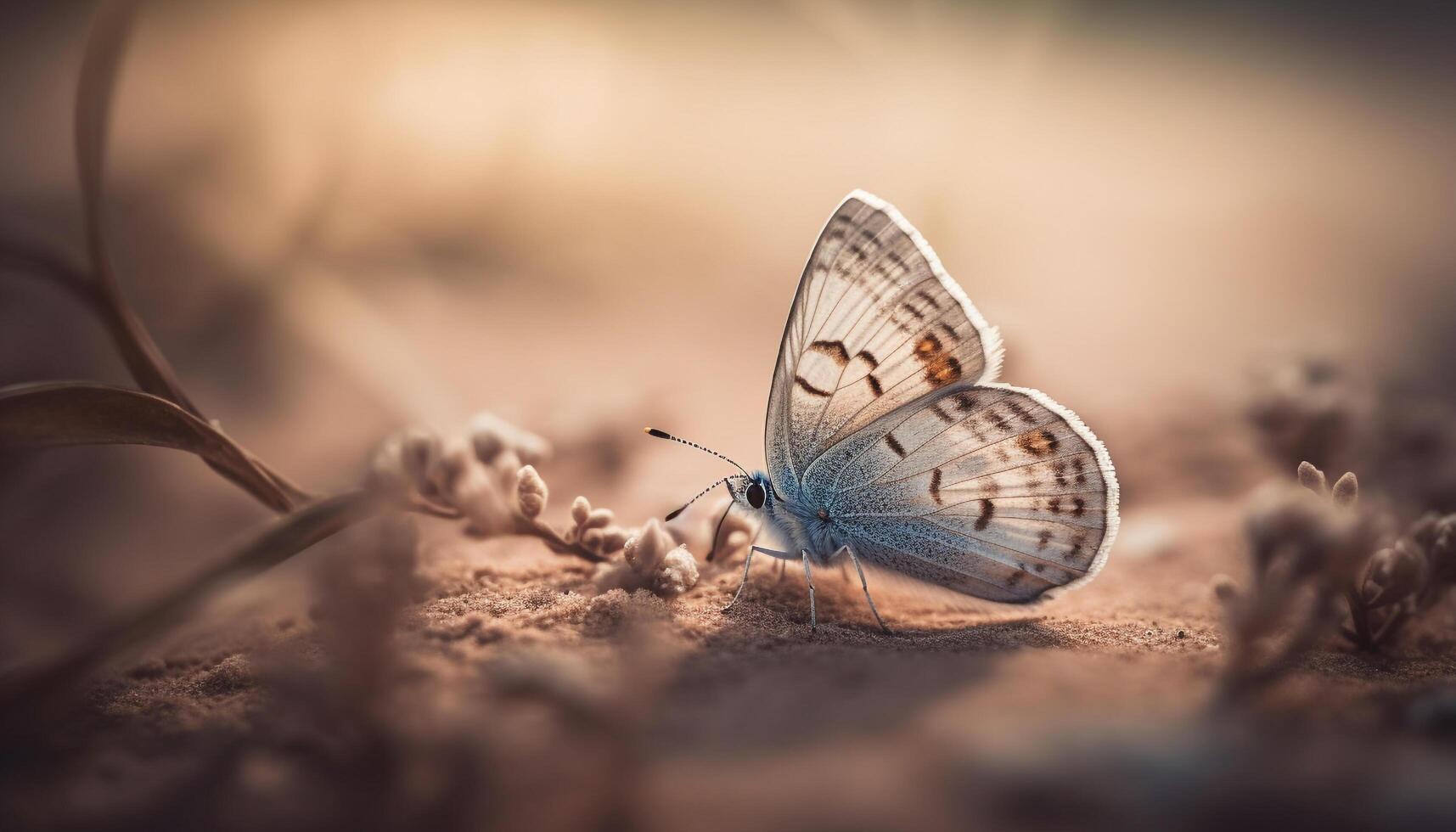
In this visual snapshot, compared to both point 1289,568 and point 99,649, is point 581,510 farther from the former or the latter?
point 1289,568

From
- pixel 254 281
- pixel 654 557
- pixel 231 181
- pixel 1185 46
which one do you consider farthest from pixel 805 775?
pixel 1185 46

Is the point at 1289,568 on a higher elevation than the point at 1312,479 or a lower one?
lower

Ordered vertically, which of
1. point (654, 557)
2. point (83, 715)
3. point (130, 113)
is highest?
point (130, 113)

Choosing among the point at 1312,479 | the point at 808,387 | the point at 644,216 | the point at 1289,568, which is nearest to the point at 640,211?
the point at 644,216

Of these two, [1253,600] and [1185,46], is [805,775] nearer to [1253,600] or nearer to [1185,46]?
[1253,600]

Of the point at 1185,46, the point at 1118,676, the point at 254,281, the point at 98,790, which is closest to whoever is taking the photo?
the point at 98,790

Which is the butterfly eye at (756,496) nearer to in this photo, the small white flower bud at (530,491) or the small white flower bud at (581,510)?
the small white flower bud at (581,510)

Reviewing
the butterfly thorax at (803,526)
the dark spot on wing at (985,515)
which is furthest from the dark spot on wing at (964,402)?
the butterfly thorax at (803,526)
